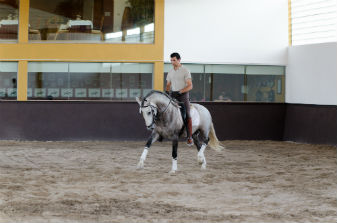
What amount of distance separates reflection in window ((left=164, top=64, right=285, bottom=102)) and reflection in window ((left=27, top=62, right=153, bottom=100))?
3.19 ft

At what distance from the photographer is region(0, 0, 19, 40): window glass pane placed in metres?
17.2

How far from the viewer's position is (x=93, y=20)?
17266 millimetres

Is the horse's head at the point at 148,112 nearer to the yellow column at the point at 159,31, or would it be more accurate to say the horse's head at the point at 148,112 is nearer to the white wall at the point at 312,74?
the yellow column at the point at 159,31

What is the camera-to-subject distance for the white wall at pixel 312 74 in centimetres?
1598

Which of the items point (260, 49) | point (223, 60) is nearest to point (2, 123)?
point (223, 60)

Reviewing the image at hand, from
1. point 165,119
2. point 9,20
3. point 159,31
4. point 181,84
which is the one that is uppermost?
point 9,20

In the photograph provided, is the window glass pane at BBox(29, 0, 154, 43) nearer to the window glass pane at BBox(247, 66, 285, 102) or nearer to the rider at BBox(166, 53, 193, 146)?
the window glass pane at BBox(247, 66, 285, 102)

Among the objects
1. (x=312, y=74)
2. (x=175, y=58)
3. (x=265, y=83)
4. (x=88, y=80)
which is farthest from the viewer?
(x=265, y=83)

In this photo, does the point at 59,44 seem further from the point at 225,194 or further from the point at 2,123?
the point at 225,194

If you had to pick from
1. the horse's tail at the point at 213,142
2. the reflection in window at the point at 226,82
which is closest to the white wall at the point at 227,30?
the reflection in window at the point at 226,82

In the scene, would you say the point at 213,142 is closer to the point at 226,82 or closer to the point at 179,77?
the point at 179,77

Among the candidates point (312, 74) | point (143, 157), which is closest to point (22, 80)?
point (143, 157)

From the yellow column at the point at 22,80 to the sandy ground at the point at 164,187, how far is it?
2.99 metres

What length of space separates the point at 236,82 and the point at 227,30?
1.70 meters
